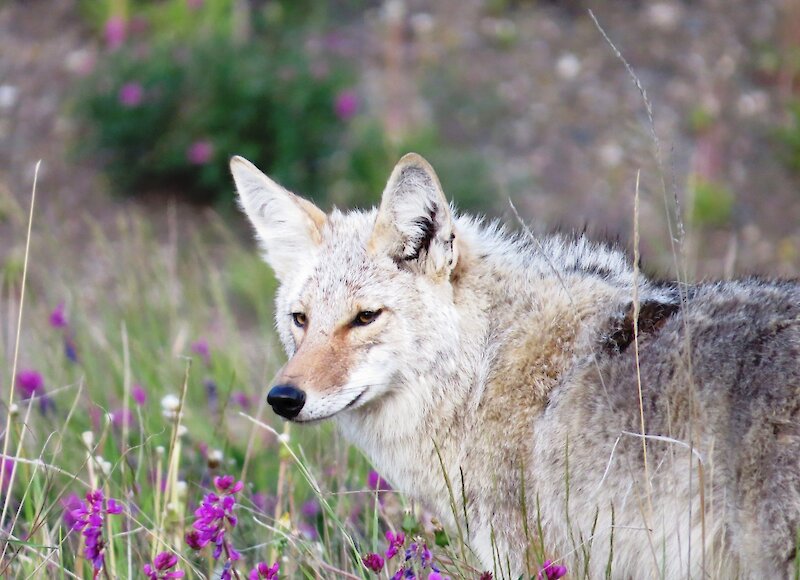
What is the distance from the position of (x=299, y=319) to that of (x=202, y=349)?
5.65 ft

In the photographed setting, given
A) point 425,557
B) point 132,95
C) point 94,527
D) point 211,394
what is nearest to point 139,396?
point 211,394

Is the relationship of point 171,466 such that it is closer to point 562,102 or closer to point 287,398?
point 287,398

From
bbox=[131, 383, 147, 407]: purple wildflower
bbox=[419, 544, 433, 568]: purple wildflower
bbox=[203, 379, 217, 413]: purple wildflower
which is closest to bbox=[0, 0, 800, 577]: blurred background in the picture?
bbox=[203, 379, 217, 413]: purple wildflower

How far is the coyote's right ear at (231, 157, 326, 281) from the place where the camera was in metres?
4.13

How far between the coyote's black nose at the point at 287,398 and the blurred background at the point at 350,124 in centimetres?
258

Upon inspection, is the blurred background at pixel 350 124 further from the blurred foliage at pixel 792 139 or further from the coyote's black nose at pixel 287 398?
the coyote's black nose at pixel 287 398

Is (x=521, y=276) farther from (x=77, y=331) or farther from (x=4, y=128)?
(x=4, y=128)

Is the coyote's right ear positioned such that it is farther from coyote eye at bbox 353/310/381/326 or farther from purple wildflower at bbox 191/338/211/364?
purple wildflower at bbox 191/338/211/364

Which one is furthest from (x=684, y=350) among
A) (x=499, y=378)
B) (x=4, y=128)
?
(x=4, y=128)

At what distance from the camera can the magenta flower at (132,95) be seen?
9.30 m

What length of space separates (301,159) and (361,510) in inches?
210

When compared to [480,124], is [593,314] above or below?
below

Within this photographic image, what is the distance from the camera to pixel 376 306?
3.75m

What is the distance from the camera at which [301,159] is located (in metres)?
9.43
